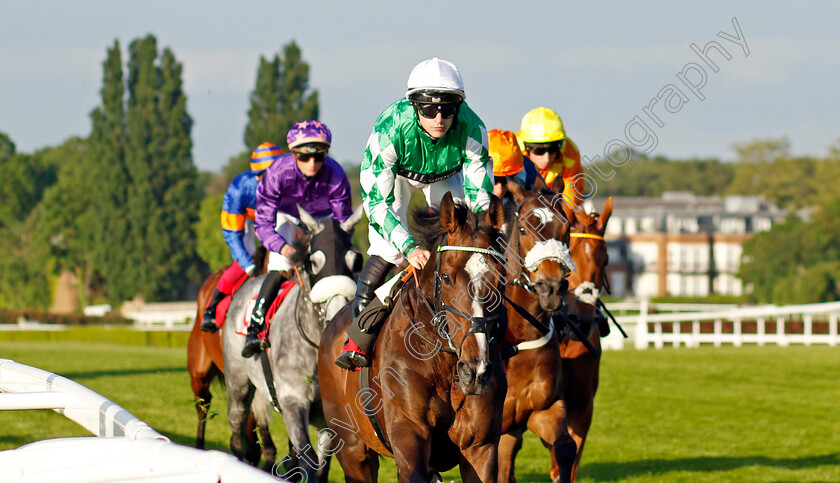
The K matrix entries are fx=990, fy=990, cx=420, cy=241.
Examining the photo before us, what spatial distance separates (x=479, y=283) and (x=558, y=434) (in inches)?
79.8

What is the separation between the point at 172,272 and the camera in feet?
187

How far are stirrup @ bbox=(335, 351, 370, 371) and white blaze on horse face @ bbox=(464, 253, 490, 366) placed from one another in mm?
880

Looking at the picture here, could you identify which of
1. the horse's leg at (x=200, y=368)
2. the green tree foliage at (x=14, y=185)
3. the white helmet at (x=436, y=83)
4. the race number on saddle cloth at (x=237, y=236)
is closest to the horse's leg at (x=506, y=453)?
the white helmet at (x=436, y=83)

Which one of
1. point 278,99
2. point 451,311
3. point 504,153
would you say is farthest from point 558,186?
point 278,99

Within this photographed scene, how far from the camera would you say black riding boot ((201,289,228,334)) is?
8366mm

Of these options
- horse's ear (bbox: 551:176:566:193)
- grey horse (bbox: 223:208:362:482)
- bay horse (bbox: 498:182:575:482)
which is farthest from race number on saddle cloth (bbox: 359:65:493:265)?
horse's ear (bbox: 551:176:566:193)

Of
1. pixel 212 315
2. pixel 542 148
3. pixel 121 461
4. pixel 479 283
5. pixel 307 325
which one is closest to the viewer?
pixel 121 461

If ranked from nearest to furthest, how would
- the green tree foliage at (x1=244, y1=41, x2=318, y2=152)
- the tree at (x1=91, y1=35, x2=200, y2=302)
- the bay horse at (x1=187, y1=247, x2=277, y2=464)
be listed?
1. the bay horse at (x1=187, y1=247, x2=277, y2=464)
2. the green tree foliage at (x1=244, y1=41, x2=318, y2=152)
3. the tree at (x1=91, y1=35, x2=200, y2=302)

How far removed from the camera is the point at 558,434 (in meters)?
5.66

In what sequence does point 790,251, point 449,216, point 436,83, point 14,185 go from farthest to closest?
1. point 14,185
2. point 790,251
3. point 436,83
4. point 449,216

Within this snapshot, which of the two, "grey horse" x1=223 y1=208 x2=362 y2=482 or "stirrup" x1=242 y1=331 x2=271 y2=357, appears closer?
"grey horse" x1=223 y1=208 x2=362 y2=482

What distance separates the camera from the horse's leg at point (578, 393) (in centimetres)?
662

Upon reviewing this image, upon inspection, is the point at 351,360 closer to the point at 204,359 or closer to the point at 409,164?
the point at 409,164

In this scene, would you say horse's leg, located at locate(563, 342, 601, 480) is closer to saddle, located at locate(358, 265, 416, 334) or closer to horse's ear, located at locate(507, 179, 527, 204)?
horse's ear, located at locate(507, 179, 527, 204)
